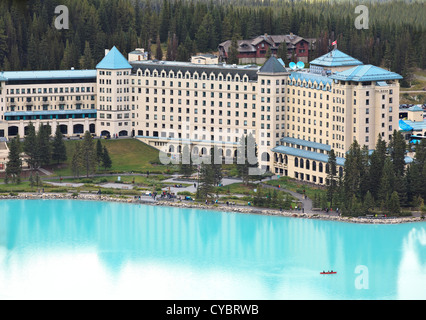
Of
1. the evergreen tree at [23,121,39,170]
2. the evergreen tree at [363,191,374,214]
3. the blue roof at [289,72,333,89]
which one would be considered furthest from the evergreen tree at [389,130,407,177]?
the evergreen tree at [23,121,39,170]

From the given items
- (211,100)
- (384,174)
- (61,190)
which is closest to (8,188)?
(61,190)

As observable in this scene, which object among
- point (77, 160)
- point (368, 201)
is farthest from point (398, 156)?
point (77, 160)

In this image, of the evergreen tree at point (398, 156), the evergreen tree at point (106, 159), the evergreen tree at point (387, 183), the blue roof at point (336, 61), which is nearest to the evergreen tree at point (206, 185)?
the evergreen tree at point (106, 159)

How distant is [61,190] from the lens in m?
167

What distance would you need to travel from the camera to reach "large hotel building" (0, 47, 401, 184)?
165 meters

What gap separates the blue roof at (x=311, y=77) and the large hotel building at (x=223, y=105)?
178 millimetres

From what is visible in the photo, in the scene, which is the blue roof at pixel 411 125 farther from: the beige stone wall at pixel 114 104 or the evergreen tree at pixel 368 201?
the beige stone wall at pixel 114 104

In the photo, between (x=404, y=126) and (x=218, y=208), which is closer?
(x=218, y=208)

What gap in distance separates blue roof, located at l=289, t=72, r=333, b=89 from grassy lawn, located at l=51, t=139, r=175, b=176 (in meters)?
20.8

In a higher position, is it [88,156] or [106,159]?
[88,156]

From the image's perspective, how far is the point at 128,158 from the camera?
18150cm

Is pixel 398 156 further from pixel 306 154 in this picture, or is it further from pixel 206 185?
pixel 206 185

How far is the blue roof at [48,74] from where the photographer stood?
189 metres

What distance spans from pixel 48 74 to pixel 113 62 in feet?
34.1
